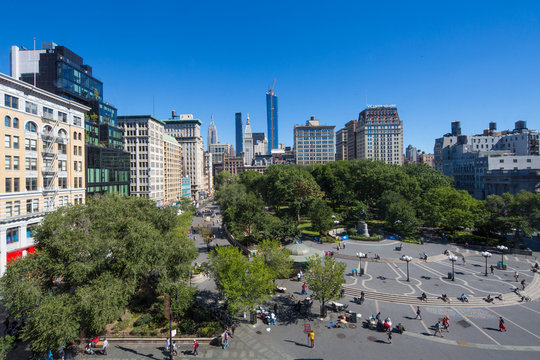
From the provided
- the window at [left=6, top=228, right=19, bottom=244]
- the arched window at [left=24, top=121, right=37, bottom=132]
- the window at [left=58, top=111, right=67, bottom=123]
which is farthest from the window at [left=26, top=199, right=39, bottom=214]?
the window at [left=58, top=111, right=67, bottom=123]

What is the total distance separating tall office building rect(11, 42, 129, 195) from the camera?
5341 centimetres

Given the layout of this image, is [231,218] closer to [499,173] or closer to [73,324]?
→ [73,324]

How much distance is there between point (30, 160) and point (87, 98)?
120 ft

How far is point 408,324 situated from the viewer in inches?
980

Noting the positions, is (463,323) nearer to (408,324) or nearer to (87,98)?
(408,324)

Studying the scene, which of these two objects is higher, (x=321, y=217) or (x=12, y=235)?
(x=12, y=235)

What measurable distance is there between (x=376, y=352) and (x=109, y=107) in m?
76.9

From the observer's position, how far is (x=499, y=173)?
88.5 metres

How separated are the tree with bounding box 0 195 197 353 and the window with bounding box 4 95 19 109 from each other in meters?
19.6

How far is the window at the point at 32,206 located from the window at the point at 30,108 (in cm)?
1190

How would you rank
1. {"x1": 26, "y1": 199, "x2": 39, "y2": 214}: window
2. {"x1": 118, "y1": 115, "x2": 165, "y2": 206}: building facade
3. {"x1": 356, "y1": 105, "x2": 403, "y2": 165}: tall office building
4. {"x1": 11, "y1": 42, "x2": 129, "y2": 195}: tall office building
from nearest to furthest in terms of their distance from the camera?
{"x1": 26, "y1": 199, "x2": 39, "y2": 214}: window → {"x1": 11, "y1": 42, "x2": 129, "y2": 195}: tall office building → {"x1": 118, "y1": 115, "x2": 165, "y2": 206}: building facade → {"x1": 356, "y1": 105, "x2": 403, "y2": 165}: tall office building

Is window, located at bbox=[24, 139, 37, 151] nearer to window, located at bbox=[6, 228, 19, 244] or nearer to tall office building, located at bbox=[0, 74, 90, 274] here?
tall office building, located at bbox=[0, 74, 90, 274]

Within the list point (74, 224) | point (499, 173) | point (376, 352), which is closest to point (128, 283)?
point (74, 224)

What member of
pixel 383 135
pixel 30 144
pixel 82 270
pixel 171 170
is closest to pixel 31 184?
pixel 30 144
